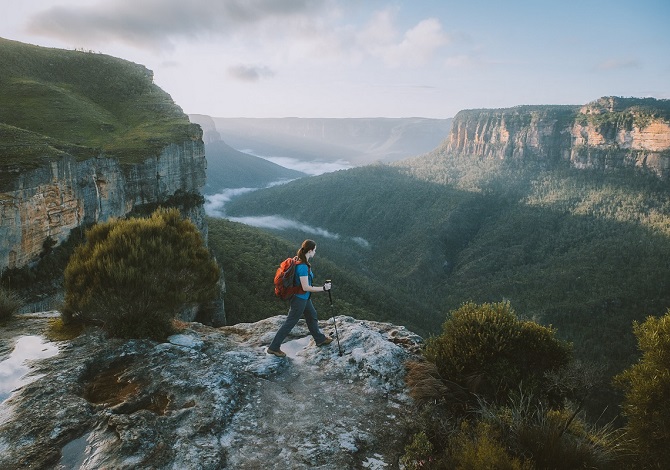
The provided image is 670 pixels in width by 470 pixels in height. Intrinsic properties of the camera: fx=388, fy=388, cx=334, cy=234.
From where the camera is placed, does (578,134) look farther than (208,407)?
Yes

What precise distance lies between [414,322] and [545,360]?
4545cm

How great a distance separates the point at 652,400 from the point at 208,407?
5969 millimetres

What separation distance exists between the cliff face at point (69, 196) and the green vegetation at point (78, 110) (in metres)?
0.53

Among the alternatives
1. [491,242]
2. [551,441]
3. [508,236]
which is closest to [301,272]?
[551,441]

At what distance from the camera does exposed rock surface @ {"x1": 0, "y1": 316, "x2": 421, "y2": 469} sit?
480 centimetres

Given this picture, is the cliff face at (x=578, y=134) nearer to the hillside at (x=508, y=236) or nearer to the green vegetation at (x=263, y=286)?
the hillside at (x=508, y=236)

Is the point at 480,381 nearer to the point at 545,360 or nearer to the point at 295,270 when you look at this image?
the point at 545,360

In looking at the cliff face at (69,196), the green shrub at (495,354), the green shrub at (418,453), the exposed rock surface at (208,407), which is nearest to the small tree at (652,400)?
the green shrub at (495,354)

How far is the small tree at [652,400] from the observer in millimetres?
4688

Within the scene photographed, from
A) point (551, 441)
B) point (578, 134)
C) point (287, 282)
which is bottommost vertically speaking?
point (551, 441)

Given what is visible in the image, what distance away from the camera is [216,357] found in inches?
285

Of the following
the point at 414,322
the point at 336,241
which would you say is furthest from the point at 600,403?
the point at 336,241

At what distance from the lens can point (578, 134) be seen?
102m

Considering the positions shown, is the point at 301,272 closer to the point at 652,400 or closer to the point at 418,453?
the point at 418,453
